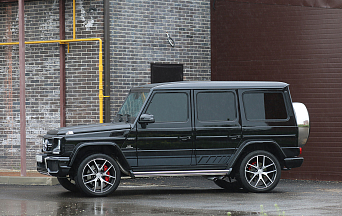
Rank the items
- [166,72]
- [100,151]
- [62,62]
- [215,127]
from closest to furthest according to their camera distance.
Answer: [100,151] → [215,127] → [62,62] → [166,72]

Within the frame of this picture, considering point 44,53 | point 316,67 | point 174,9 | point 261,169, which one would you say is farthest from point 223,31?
point 261,169

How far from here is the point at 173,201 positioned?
9.48 m

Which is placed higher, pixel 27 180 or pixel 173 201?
pixel 173 201

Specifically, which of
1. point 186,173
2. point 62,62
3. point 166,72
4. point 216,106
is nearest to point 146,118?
point 186,173

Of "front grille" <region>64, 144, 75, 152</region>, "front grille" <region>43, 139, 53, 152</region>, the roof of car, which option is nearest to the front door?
the roof of car

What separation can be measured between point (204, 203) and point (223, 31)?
741cm

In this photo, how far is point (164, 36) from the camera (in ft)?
49.9

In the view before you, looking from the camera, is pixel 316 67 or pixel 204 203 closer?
pixel 204 203

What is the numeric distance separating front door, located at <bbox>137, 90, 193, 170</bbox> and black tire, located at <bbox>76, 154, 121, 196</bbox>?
1.64 ft

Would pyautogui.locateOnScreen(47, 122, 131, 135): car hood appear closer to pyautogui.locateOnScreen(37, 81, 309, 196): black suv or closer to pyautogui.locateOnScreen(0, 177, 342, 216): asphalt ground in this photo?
pyautogui.locateOnScreen(37, 81, 309, 196): black suv

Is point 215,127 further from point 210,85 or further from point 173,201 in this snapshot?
point 173,201

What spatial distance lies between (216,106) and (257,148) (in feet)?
3.64

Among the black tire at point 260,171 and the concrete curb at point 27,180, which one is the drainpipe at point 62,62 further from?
the black tire at point 260,171

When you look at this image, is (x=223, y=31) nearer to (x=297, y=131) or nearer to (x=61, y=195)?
(x=297, y=131)
